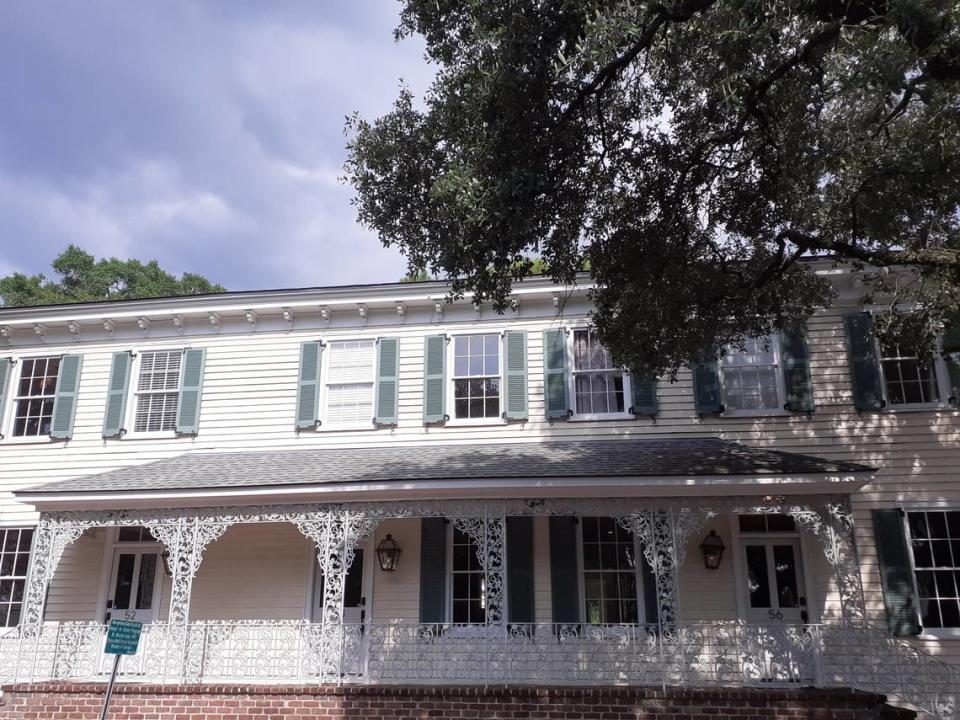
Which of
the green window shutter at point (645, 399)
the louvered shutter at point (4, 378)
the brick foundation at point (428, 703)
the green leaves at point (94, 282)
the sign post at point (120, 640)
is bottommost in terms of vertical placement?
the brick foundation at point (428, 703)

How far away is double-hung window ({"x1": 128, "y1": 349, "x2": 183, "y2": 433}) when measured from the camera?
1597cm

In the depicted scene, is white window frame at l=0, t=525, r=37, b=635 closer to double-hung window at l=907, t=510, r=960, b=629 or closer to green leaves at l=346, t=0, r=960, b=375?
green leaves at l=346, t=0, r=960, b=375

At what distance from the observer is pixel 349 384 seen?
15.7 m

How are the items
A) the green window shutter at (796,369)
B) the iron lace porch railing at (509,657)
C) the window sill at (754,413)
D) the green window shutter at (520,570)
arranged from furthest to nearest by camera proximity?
the window sill at (754,413), the green window shutter at (796,369), the green window shutter at (520,570), the iron lace porch railing at (509,657)

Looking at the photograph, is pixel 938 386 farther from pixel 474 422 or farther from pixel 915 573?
pixel 474 422

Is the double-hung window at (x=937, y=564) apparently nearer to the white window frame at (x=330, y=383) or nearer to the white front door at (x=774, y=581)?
the white front door at (x=774, y=581)

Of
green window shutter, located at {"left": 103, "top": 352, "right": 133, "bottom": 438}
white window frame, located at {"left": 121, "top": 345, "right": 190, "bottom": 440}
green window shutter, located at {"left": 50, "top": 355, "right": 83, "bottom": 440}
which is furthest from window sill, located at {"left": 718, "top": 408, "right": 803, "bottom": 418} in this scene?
green window shutter, located at {"left": 50, "top": 355, "right": 83, "bottom": 440}

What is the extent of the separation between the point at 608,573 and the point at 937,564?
4.92 meters

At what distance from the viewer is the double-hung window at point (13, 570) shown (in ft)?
49.1

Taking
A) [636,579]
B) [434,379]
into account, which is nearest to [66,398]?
[434,379]

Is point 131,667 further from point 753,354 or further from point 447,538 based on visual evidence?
point 753,354

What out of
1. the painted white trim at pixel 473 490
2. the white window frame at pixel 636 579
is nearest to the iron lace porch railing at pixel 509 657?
the white window frame at pixel 636 579

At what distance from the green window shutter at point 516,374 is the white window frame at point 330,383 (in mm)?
2367

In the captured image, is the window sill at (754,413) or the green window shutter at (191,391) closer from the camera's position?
the window sill at (754,413)
